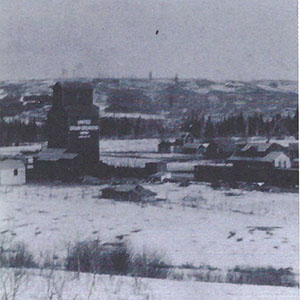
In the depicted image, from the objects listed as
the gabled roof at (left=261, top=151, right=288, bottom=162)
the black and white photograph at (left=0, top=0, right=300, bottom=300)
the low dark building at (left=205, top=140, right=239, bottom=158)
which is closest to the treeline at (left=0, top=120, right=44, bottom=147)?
the black and white photograph at (left=0, top=0, right=300, bottom=300)

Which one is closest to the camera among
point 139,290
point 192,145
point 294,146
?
point 139,290

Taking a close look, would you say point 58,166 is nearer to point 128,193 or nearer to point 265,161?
point 128,193

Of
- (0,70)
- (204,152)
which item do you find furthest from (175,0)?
(0,70)

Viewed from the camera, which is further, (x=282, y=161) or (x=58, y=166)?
(x=58, y=166)

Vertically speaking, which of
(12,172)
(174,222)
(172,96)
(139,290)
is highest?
(172,96)

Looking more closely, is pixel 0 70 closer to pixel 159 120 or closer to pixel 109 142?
pixel 109 142

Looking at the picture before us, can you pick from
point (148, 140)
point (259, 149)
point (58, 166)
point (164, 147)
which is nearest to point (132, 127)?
point (148, 140)

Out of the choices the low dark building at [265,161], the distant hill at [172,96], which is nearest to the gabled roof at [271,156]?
the low dark building at [265,161]

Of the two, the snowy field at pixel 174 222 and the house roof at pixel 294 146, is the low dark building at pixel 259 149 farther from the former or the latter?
the snowy field at pixel 174 222
